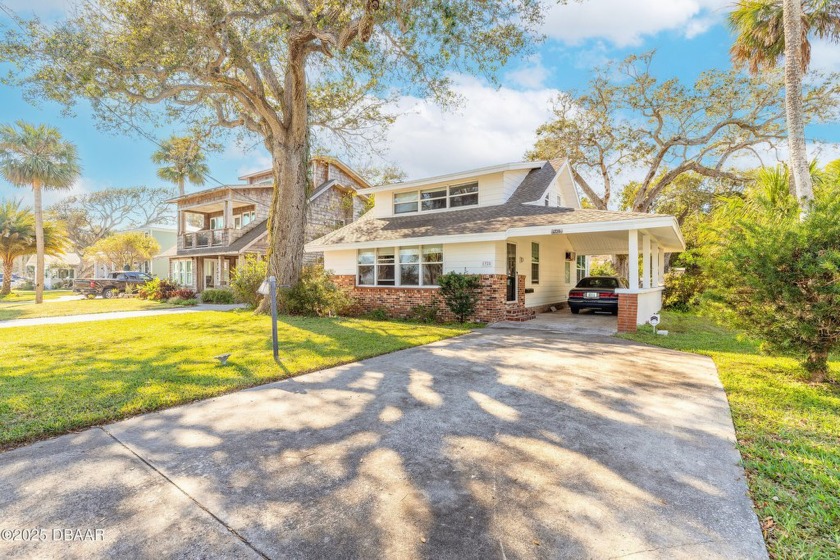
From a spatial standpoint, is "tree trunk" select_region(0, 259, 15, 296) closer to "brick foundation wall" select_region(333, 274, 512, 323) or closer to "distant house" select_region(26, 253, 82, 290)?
"distant house" select_region(26, 253, 82, 290)

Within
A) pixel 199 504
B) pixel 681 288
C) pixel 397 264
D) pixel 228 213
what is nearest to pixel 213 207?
pixel 228 213

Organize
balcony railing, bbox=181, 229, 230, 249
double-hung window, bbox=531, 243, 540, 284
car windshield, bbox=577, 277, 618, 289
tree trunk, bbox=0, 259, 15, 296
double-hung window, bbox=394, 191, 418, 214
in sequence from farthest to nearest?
tree trunk, bbox=0, 259, 15, 296, balcony railing, bbox=181, 229, 230, 249, double-hung window, bbox=394, 191, 418, 214, double-hung window, bbox=531, 243, 540, 284, car windshield, bbox=577, 277, 618, 289

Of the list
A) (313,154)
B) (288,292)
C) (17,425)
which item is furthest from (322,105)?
(17,425)

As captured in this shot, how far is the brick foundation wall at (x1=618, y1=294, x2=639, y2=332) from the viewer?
1021cm

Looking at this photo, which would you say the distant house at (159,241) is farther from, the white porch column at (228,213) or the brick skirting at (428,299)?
the brick skirting at (428,299)

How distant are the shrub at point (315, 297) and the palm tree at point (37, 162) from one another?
18.0 meters

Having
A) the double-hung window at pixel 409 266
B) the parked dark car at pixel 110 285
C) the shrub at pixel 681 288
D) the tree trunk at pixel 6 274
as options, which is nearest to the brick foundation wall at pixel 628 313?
the double-hung window at pixel 409 266

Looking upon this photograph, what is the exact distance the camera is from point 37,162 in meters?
21.9

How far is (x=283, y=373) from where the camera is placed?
19.6 ft

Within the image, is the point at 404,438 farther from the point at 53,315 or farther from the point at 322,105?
the point at 53,315

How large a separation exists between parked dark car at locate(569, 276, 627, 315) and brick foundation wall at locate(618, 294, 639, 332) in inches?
136

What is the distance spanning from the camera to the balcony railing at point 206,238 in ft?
72.4

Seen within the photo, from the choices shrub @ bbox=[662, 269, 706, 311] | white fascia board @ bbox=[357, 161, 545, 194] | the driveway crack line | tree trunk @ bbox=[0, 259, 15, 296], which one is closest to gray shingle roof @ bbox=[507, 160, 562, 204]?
white fascia board @ bbox=[357, 161, 545, 194]

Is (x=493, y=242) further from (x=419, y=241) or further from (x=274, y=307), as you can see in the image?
(x=274, y=307)
